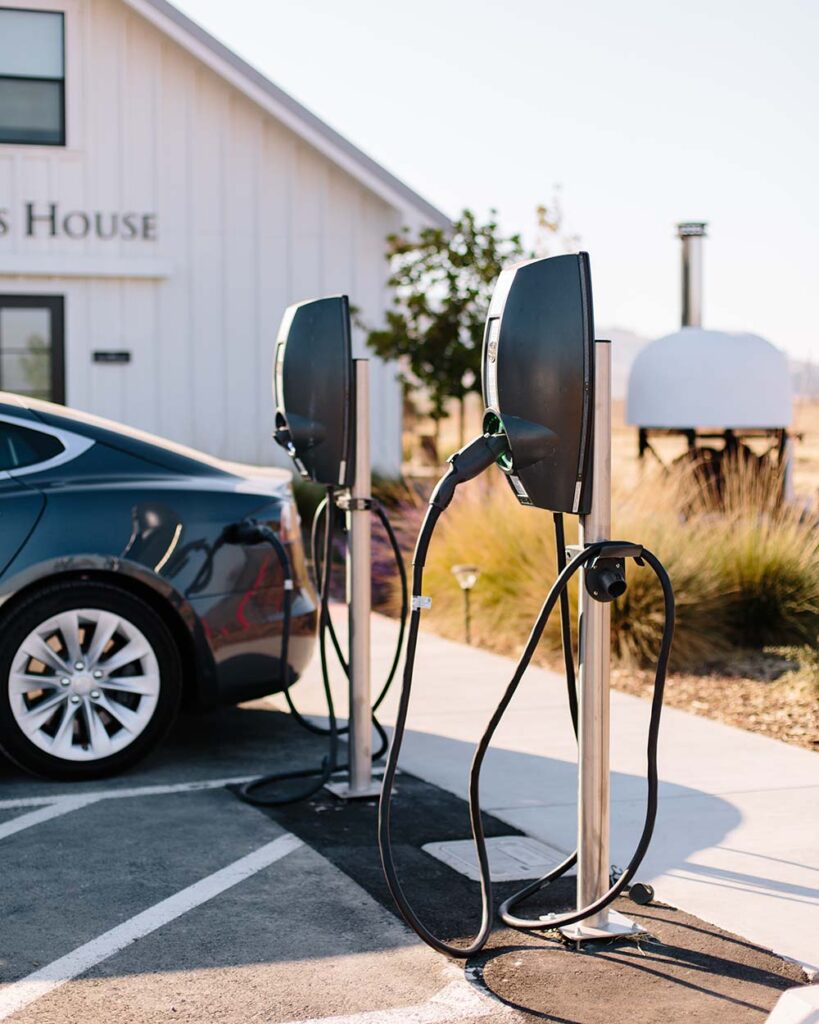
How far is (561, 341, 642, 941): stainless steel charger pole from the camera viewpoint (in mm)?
3965

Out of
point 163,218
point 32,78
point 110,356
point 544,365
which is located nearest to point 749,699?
point 544,365

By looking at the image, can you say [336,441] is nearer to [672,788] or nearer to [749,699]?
[672,788]

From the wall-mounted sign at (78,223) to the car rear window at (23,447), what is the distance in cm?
934

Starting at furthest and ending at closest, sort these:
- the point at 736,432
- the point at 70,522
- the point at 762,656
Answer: the point at 736,432
the point at 762,656
the point at 70,522

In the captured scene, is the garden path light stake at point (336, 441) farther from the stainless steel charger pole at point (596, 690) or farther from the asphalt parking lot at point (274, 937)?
the stainless steel charger pole at point (596, 690)

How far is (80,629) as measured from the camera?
232 inches

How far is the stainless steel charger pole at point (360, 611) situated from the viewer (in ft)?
17.8

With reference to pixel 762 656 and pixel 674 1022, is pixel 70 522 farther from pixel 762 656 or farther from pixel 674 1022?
pixel 762 656

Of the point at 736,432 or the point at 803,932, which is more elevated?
the point at 736,432

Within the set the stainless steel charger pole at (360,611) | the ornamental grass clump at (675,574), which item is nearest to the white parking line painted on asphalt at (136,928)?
the stainless steel charger pole at (360,611)

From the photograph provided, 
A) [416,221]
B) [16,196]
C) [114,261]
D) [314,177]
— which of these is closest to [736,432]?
[416,221]

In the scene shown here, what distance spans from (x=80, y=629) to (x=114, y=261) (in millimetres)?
9669

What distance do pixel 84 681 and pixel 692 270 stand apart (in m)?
10.1

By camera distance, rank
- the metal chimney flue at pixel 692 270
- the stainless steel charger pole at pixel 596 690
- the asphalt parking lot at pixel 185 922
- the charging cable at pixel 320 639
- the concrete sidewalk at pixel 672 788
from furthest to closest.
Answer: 1. the metal chimney flue at pixel 692 270
2. the charging cable at pixel 320 639
3. the concrete sidewalk at pixel 672 788
4. the stainless steel charger pole at pixel 596 690
5. the asphalt parking lot at pixel 185 922
